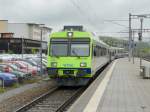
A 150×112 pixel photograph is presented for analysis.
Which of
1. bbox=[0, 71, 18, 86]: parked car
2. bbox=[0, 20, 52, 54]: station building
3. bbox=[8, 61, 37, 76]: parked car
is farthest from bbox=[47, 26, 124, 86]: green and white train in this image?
bbox=[0, 20, 52, 54]: station building

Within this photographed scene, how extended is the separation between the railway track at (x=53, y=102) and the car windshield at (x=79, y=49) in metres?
2.07

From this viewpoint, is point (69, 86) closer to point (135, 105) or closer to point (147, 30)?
point (135, 105)

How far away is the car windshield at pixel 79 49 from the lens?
77.9ft

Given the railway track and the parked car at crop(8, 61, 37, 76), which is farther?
the parked car at crop(8, 61, 37, 76)

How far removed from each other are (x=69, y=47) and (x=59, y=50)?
575mm

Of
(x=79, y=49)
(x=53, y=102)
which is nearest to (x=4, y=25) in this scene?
(x=79, y=49)

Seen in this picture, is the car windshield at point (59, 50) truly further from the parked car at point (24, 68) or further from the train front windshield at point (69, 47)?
the parked car at point (24, 68)

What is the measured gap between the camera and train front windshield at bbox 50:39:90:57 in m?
23.8

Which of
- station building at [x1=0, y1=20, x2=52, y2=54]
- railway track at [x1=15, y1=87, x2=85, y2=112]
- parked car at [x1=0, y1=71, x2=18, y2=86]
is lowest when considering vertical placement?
railway track at [x1=15, y1=87, x2=85, y2=112]

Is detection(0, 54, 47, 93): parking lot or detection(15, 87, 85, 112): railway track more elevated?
detection(0, 54, 47, 93): parking lot

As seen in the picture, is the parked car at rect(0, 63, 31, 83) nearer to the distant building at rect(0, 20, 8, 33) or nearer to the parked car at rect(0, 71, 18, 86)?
the parked car at rect(0, 71, 18, 86)

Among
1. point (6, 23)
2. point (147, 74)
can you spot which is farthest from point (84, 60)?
point (6, 23)

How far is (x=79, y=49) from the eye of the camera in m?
24.0

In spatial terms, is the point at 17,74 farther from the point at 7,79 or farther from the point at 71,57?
the point at 71,57
